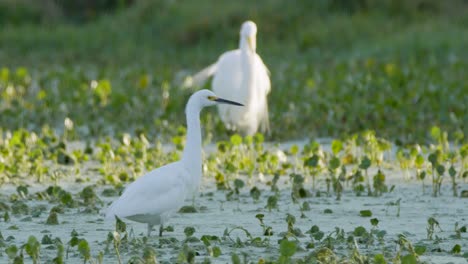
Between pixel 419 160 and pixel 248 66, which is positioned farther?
pixel 248 66

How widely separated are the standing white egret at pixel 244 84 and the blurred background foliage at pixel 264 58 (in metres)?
0.32

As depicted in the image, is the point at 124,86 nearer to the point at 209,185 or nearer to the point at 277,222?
the point at 209,185

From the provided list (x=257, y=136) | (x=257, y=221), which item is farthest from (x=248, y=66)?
(x=257, y=221)

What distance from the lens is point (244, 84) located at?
1033cm

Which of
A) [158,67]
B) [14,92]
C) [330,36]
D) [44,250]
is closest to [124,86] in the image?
[14,92]

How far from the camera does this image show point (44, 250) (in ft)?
17.7

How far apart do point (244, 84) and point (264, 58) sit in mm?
7050

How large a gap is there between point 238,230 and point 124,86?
751 cm

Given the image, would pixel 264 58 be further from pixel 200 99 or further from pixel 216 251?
pixel 216 251

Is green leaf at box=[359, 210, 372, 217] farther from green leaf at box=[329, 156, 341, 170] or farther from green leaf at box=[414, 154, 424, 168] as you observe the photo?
green leaf at box=[414, 154, 424, 168]

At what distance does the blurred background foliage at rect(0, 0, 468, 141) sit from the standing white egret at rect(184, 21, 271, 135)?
32cm

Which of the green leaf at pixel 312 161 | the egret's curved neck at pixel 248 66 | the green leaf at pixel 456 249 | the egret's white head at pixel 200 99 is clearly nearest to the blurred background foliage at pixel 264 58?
the egret's curved neck at pixel 248 66

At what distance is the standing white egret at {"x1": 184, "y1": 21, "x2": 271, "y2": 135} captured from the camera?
10242 mm

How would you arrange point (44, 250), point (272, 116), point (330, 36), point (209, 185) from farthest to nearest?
point (330, 36) < point (272, 116) < point (209, 185) < point (44, 250)
